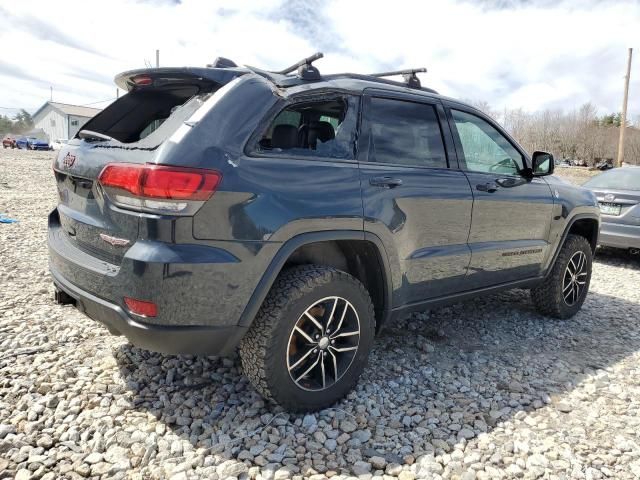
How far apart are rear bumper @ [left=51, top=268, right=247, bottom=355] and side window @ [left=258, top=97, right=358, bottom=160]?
0.93 meters

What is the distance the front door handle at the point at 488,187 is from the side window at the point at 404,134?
34cm

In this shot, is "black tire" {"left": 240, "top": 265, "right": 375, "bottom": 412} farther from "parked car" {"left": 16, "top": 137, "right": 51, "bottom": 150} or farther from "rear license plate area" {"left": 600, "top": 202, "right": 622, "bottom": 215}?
"parked car" {"left": 16, "top": 137, "right": 51, "bottom": 150}

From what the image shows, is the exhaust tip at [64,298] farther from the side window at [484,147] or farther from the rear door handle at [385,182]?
the side window at [484,147]

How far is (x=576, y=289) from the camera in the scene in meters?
4.76

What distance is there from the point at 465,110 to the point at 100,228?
2.60 metres

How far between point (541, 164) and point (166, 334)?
124 inches

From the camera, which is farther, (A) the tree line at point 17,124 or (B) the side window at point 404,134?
(A) the tree line at point 17,124

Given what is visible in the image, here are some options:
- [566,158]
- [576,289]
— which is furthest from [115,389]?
[566,158]

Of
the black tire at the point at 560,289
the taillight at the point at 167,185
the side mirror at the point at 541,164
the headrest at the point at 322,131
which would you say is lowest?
the black tire at the point at 560,289

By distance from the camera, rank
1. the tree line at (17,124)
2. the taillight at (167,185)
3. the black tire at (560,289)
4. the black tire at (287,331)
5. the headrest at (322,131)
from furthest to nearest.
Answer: the tree line at (17,124) < the black tire at (560,289) < the headrest at (322,131) < the black tire at (287,331) < the taillight at (167,185)

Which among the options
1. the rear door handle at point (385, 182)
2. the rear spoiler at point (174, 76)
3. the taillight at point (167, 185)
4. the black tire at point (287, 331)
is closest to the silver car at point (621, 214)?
the rear door handle at point (385, 182)

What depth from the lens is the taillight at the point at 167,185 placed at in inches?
84.3

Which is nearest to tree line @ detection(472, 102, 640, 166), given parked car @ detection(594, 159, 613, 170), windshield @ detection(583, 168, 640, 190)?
parked car @ detection(594, 159, 613, 170)

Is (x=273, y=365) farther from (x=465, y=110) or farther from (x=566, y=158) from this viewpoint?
(x=566, y=158)
